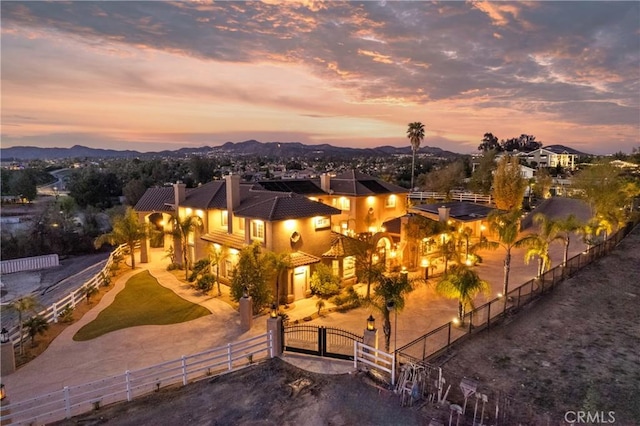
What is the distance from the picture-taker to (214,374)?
1454 centimetres

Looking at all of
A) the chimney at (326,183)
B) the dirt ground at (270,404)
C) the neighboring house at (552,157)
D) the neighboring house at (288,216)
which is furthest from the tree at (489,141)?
the dirt ground at (270,404)

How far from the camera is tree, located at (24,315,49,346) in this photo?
723 inches

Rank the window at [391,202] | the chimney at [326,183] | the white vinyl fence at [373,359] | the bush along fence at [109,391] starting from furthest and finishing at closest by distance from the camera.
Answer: the window at [391,202], the chimney at [326,183], the white vinyl fence at [373,359], the bush along fence at [109,391]

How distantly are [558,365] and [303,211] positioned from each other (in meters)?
16.7

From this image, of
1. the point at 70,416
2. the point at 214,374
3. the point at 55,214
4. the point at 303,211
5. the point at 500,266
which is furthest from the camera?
the point at 55,214

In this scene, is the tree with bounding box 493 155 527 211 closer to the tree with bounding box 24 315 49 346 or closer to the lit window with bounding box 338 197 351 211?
the lit window with bounding box 338 197 351 211

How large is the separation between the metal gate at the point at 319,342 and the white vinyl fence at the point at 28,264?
131 ft

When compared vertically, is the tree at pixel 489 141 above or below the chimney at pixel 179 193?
above

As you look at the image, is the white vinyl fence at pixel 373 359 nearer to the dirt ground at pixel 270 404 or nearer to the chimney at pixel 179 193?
the dirt ground at pixel 270 404

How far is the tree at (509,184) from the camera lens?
4731 cm

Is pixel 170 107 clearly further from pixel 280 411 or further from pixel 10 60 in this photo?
pixel 280 411

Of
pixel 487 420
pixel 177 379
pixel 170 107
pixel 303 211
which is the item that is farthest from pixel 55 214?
pixel 487 420

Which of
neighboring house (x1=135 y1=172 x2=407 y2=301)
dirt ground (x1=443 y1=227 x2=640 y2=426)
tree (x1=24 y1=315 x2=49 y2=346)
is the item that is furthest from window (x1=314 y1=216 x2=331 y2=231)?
tree (x1=24 y1=315 x2=49 y2=346)

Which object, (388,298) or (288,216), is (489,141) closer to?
(288,216)
